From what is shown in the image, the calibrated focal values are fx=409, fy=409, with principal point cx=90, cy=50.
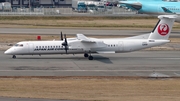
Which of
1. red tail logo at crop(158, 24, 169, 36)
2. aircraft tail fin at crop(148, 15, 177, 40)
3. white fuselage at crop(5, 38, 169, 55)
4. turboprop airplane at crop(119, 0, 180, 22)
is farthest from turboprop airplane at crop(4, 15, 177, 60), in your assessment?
turboprop airplane at crop(119, 0, 180, 22)

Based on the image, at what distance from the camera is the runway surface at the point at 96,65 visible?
3716 cm

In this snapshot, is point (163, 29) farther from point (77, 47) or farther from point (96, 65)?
point (77, 47)

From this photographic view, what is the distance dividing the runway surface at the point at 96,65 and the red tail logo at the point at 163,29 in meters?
2.86

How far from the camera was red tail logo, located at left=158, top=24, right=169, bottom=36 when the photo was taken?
1785 inches

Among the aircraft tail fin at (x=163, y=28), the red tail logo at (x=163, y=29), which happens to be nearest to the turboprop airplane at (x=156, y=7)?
the aircraft tail fin at (x=163, y=28)

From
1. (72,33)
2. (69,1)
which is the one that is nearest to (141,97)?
(72,33)

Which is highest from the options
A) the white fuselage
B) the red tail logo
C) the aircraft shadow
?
the red tail logo

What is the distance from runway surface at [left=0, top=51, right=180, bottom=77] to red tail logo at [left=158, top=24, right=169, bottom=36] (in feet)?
9.39

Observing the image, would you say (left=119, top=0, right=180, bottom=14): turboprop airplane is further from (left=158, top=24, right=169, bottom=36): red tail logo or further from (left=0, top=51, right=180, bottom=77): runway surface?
(left=158, top=24, right=169, bottom=36): red tail logo

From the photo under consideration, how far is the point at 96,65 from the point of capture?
4106 cm

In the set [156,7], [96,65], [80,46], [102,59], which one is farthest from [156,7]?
[96,65]

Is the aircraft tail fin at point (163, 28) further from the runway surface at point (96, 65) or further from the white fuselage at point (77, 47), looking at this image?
the runway surface at point (96, 65)

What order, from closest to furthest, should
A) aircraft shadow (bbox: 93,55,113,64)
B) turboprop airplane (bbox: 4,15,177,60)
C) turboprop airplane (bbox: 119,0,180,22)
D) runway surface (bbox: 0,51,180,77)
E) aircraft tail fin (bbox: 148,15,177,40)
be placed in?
runway surface (bbox: 0,51,180,77) < aircraft shadow (bbox: 93,55,113,64) < turboprop airplane (bbox: 4,15,177,60) < aircraft tail fin (bbox: 148,15,177,40) < turboprop airplane (bbox: 119,0,180,22)

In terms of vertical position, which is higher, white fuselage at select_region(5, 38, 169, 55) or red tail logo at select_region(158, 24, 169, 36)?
red tail logo at select_region(158, 24, 169, 36)
